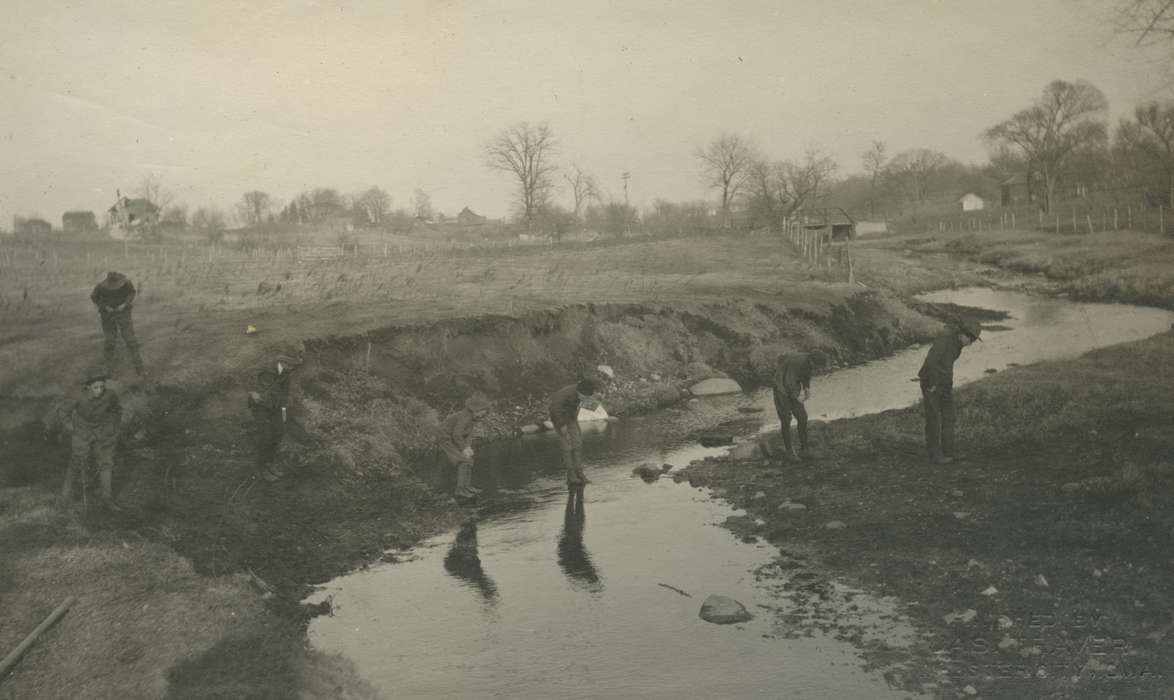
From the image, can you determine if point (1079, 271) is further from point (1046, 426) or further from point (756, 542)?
point (756, 542)

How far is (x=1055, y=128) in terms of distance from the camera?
41.3 meters

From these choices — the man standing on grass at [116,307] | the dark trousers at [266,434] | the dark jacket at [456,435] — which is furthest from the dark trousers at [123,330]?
the dark jacket at [456,435]

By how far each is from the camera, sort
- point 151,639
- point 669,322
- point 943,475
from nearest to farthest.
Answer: point 151,639
point 943,475
point 669,322

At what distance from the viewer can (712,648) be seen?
8477mm

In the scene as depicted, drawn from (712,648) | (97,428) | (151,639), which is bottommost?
(712,648)

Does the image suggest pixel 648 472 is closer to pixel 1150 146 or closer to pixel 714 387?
pixel 714 387

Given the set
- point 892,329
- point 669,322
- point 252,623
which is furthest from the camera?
point 892,329

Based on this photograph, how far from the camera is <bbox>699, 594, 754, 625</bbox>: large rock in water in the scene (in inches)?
357

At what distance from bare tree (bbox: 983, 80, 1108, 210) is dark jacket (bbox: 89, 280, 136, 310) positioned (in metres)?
28.1

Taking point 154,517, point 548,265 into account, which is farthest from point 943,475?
point 548,265

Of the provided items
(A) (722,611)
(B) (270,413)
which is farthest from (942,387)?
(B) (270,413)

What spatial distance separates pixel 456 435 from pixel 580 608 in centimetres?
489

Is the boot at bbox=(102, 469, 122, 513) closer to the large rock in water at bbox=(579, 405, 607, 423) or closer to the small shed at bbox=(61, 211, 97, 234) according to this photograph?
the large rock in water at bbox=(579, 405, 607, 423)

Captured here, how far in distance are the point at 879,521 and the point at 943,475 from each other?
1.82 metres
